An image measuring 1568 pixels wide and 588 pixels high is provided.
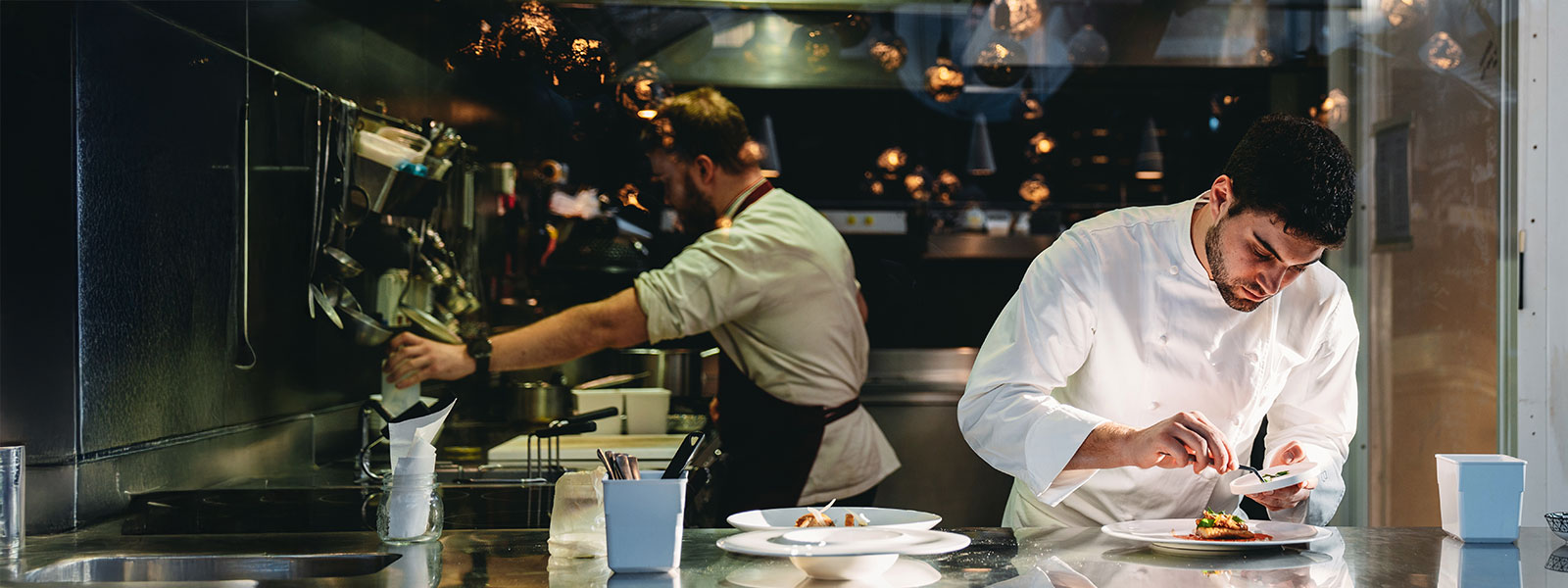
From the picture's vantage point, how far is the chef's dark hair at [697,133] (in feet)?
10.6

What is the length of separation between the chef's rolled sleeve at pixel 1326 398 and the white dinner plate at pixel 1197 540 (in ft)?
0.92

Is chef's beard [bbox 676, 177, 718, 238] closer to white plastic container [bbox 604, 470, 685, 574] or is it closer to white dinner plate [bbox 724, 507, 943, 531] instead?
white dinner plate [bbox 724, 507, 943, 531]

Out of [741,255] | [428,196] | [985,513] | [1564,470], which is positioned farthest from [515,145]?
[1564,470]

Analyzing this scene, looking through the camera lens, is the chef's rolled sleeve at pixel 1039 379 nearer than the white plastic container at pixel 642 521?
No

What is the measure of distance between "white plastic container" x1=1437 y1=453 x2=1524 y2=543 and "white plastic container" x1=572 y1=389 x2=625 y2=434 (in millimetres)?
1988

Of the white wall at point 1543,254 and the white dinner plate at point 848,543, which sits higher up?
the white wall at point 1543,254

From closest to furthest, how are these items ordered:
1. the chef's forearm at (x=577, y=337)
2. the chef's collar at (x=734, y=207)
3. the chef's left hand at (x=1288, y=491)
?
the chef's left hand at (x=1288, y=491) < the chef's forearm at (x=577, y=337) < the chef's collar at (x=734, y=207)

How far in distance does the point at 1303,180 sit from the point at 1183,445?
0.39 metres

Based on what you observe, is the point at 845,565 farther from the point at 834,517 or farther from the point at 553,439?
the point at 553,439

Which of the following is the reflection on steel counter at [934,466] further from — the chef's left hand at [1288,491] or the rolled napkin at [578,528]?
the rolled napkin at [578,528]

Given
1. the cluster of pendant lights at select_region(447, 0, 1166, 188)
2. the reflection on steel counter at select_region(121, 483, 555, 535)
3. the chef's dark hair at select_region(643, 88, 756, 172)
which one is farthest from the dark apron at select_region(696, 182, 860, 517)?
the cluster of pendant lights at select_region(447, 0, 1166, 188)

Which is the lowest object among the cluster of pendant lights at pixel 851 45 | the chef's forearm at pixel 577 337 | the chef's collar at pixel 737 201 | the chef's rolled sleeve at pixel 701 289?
the chef's forearm at pixel 577 337

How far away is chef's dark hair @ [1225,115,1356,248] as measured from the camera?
1606 mm

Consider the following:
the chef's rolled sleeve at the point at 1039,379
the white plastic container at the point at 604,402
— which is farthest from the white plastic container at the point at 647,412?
the chef's rolled sleeve at the point at 1039,379
